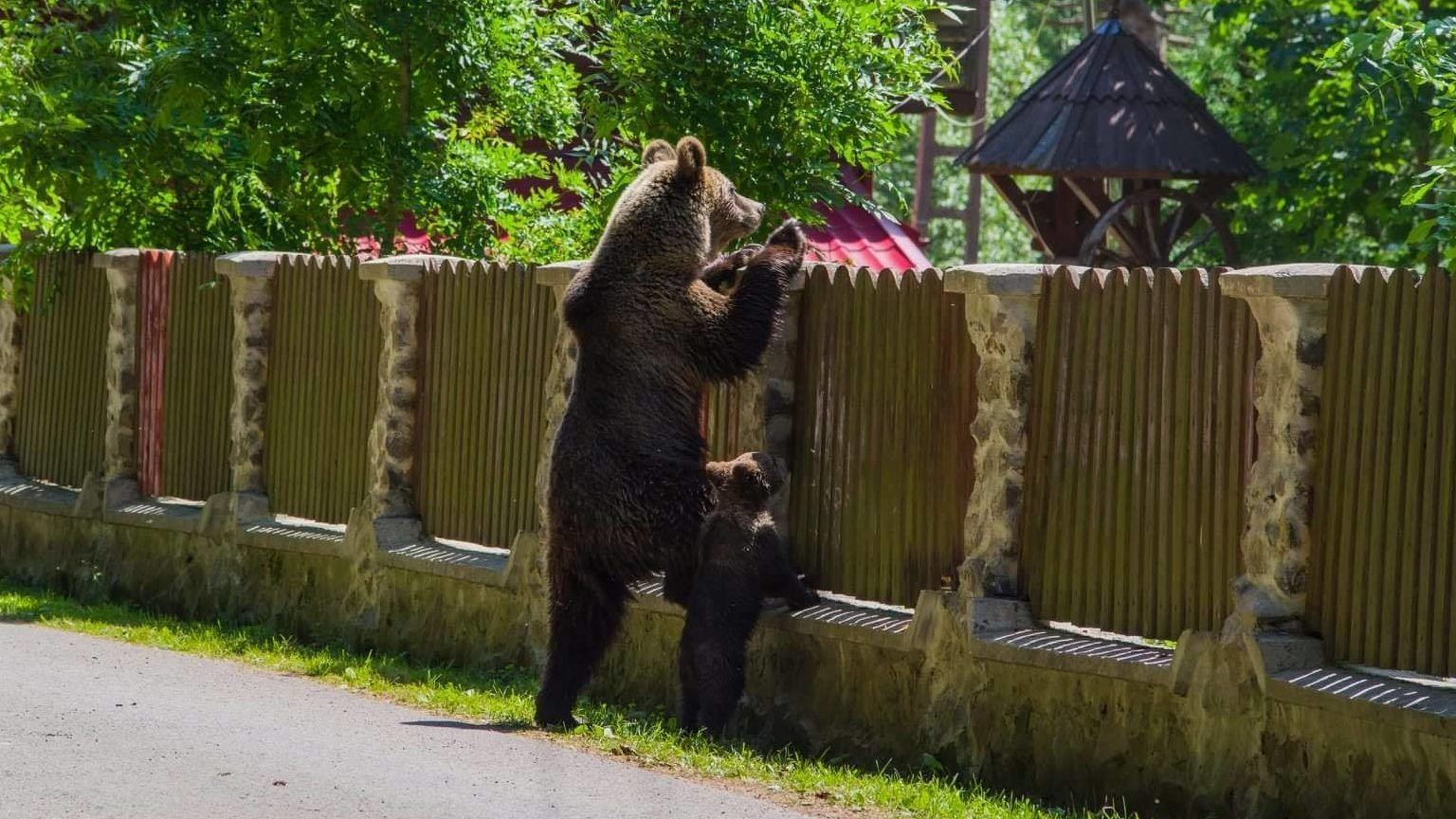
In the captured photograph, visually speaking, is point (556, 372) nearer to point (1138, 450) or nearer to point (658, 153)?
point (658, 153)

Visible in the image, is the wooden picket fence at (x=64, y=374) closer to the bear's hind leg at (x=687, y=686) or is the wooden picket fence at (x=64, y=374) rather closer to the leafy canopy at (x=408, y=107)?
the leafy canopy at (x=408, y=107)

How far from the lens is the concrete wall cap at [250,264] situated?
12.1 meters

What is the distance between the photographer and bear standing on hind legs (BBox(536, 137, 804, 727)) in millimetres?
8383

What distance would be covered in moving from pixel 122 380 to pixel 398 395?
3143 mm

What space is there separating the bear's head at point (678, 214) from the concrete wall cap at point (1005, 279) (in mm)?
1240

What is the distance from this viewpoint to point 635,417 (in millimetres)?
8406

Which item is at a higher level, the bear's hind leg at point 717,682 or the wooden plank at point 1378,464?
the wooden plank at point 1378,464

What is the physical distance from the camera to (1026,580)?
26.5 feet

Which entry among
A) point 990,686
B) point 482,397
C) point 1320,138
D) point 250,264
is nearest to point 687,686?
point 990,686

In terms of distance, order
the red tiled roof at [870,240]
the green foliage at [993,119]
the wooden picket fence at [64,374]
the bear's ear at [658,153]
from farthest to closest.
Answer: the green foliage at [993,119], the red tiled roof at [870,240], the wooden picket fence at [64,374], the bear's ear at [658,153]

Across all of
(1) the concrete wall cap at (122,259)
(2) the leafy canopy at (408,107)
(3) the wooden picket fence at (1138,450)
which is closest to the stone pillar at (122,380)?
(1) the concrete wall cap at (122,259)

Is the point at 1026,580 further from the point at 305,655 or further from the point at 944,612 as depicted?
the point at 305,655

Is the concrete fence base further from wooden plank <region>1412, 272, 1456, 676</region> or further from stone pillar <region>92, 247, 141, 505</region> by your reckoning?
stone pillar <region>92, 247, 141, 505</region>

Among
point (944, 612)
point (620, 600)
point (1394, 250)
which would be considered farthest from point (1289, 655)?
point (1394, 250)
